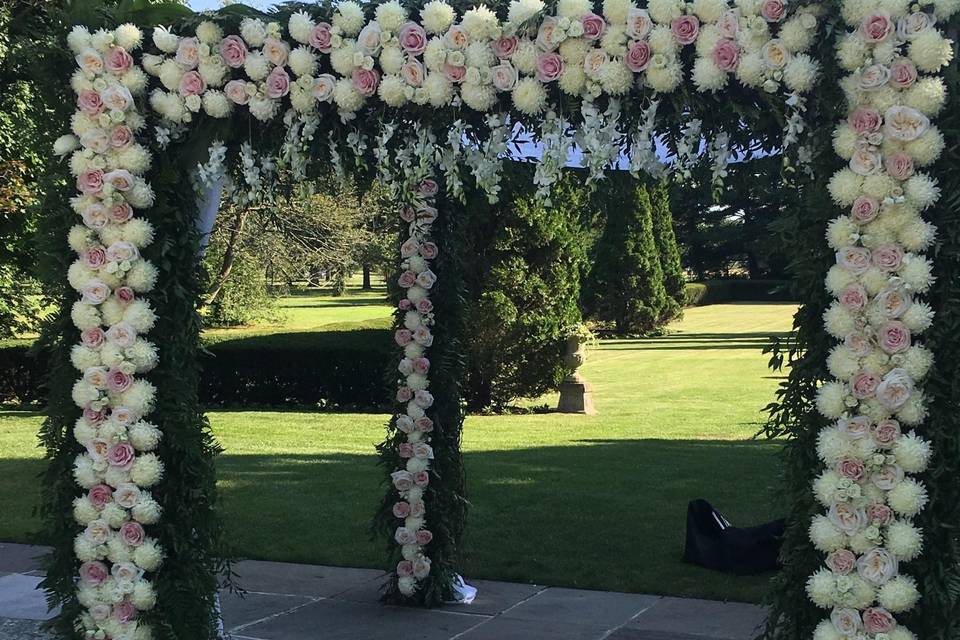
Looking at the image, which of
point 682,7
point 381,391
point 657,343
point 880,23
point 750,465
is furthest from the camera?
point 657,343

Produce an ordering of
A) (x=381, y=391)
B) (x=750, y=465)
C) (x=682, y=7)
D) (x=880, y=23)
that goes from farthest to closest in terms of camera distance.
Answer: (x=381, y=391), (x=750, y=465), (x=682, y=7), (x=880, y=23)

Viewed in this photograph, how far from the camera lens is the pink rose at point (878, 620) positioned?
3291 millimetres

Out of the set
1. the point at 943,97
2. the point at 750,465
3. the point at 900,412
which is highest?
the point at 943,97

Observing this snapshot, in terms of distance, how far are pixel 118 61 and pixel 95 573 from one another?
2.14m

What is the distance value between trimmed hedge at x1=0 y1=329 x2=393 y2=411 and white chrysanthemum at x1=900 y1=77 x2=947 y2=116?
1151 centimetres

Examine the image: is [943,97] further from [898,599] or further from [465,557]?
[465,557]

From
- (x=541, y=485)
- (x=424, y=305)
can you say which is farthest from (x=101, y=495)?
(x=541, y=485)

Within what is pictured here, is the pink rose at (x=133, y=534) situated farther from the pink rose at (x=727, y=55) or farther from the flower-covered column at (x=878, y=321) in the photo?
the pink rose at (x=727, y=55)

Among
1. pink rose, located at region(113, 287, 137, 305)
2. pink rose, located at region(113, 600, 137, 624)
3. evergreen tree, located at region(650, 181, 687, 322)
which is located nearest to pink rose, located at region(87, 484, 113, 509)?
pink rose, located at region(113, 600, 137, 624)

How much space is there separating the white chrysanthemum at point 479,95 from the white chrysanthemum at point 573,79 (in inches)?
10.6

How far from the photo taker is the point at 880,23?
10.3 feet

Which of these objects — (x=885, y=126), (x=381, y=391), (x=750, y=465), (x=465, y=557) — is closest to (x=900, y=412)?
(x=885, y=126)

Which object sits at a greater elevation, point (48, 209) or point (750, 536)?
point (48, 209)

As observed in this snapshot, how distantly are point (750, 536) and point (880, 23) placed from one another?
404 centimetres
